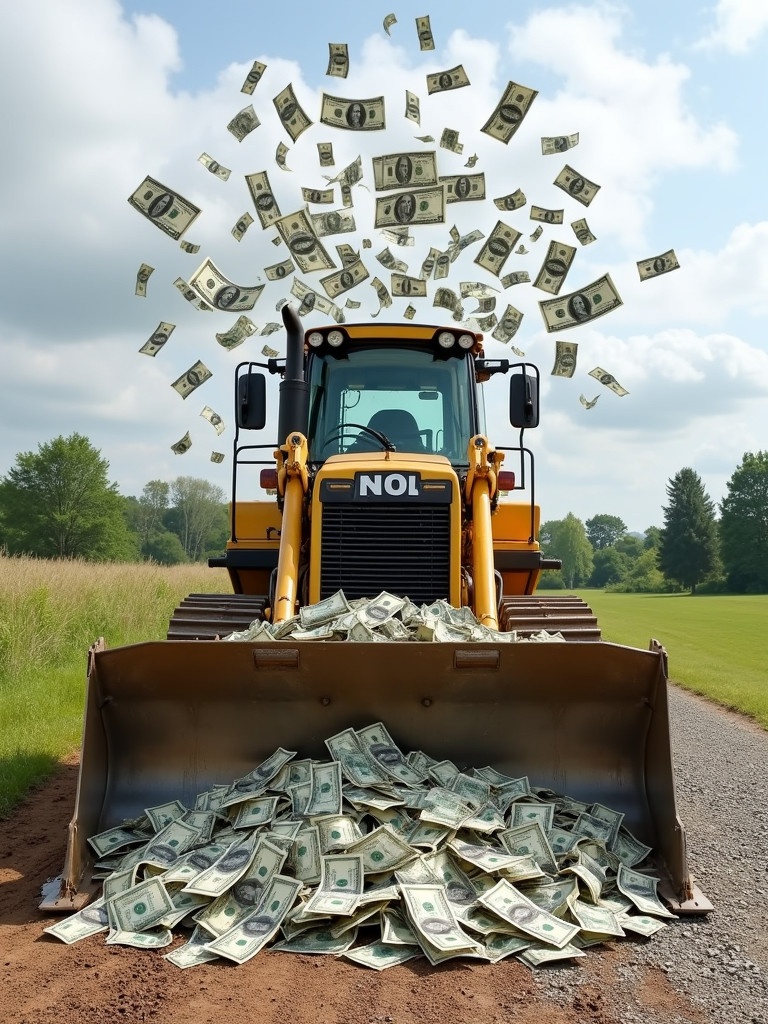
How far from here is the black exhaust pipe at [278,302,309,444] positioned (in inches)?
255

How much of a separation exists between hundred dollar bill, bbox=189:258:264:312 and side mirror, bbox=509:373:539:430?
8.92ft

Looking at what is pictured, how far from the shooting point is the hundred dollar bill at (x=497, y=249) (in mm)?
9516

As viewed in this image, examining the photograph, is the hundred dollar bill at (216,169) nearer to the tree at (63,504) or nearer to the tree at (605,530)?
the tree at (63,504)

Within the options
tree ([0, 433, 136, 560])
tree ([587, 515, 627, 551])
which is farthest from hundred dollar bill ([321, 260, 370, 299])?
tree ([587, 515, 627, 551])

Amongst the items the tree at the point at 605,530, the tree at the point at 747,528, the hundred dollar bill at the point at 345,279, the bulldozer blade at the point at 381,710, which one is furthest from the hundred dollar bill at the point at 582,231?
the tree at the point at 605,530

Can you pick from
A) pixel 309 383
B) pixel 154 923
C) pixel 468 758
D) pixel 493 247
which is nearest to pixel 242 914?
pixel 154 923

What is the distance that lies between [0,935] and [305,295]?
25.3 feet

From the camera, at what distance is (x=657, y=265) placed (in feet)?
29.8

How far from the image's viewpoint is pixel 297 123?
8938 millimetres

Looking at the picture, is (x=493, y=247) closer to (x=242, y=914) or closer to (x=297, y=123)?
(x=297, y=123)

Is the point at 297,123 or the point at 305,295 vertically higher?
the point at 297,123

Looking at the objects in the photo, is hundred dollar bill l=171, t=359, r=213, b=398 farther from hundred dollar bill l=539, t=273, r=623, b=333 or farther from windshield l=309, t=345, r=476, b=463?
hundred dollar bill l=539, t=273, r=623, b=333

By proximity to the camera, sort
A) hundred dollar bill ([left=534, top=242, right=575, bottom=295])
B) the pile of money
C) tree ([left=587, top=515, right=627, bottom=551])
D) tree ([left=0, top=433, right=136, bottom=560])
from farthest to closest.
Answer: tree ([left=587, top=515, right=627, bottom=551]) < tree ([left=0, top=433, right=136, bottom=560]) < hundred dollar bill ([left=534, top=242, right=575, bottom=295]) < the pile of money

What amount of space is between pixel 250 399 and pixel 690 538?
80.9 m
